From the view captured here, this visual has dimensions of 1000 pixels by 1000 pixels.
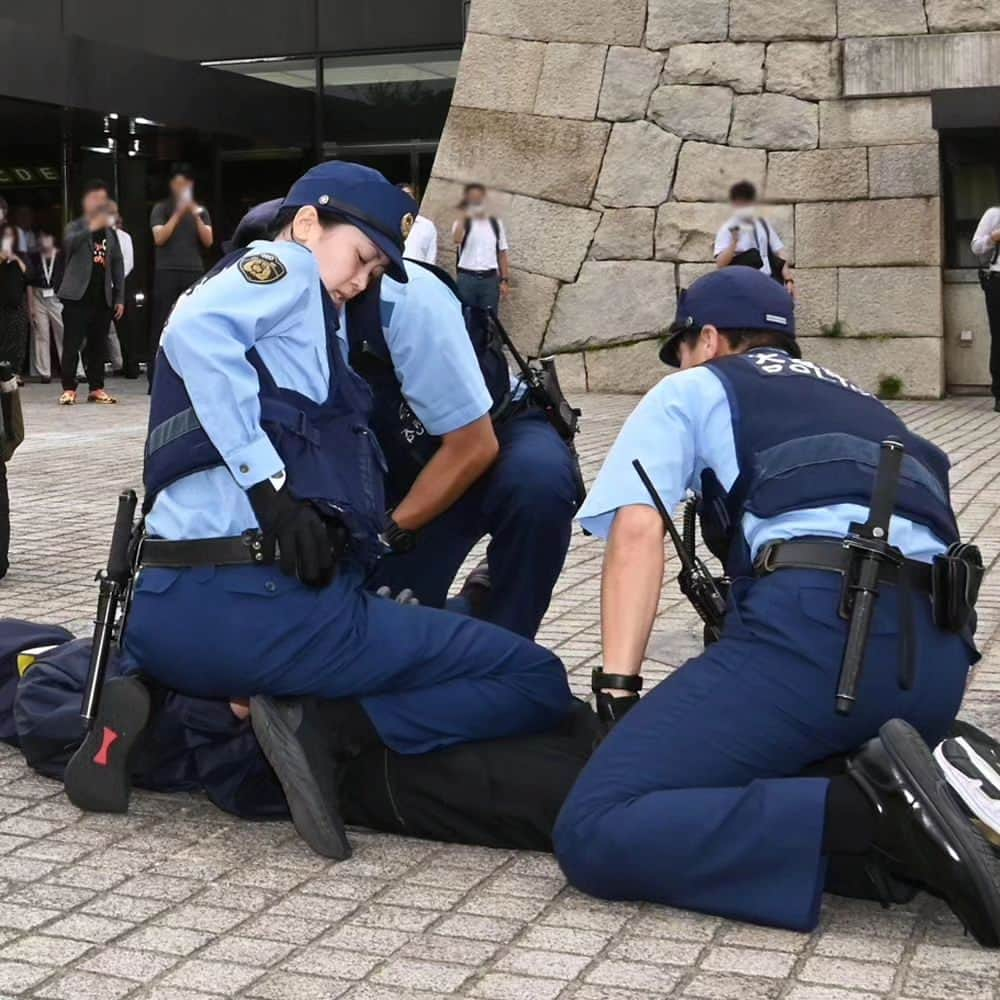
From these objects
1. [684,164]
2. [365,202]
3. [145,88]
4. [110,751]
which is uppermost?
[145,88]

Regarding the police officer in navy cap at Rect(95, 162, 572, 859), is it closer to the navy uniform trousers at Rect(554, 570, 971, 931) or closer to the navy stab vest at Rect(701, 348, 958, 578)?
the navy uniform trousers at Rect(554, 570, 971, 931)

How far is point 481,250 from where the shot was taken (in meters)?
14.0

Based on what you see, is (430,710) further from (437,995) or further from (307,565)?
(437,995)

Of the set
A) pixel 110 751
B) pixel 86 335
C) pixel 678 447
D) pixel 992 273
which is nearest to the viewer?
pixel 678 447

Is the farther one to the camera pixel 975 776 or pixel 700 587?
pixel 700 587

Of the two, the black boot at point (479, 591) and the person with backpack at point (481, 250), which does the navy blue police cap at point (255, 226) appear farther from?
the person with backpack at point (481, 250)

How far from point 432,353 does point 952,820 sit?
6.37 feet

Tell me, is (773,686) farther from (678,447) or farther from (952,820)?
(678,447)

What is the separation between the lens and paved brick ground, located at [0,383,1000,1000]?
288 cm

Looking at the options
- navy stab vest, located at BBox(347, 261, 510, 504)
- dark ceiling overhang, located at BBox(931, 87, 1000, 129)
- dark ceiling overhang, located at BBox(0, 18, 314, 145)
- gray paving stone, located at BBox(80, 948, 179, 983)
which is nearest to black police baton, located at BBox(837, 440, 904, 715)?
gray paving stone, located at BBox(80, 948, 179, 983)

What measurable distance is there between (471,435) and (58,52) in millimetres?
12583

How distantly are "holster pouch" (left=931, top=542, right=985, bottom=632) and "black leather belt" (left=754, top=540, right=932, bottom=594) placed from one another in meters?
0.02

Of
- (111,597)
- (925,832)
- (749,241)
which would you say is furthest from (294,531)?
(749,241)

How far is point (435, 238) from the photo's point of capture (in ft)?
46.1
